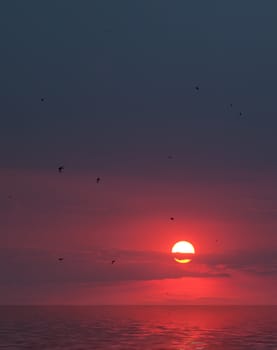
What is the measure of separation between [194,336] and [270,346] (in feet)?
60.2

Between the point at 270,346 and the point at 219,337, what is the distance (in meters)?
15.2

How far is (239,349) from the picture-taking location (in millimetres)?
73375

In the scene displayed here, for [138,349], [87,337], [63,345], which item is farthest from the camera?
[87,337]

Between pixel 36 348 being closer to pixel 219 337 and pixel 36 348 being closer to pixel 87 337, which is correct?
pixel 87 337

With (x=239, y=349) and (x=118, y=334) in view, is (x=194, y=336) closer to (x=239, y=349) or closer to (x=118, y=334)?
(x=118, y=334)

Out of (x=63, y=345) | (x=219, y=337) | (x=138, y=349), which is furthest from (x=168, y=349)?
(x=219, y=337)

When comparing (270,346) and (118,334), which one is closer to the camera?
(270,346)

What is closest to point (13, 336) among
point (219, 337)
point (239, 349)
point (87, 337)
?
point (87, 337)

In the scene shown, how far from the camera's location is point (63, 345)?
7700 centimetres

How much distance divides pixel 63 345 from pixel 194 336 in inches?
920

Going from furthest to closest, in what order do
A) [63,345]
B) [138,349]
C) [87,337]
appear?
[87,337] → [63,345] → [138,349]

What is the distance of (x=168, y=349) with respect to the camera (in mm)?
Answer: 71938

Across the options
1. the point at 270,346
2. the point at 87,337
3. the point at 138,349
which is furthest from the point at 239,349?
the point at 87,337

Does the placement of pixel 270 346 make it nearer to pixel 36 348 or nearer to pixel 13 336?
pixel 36 348
